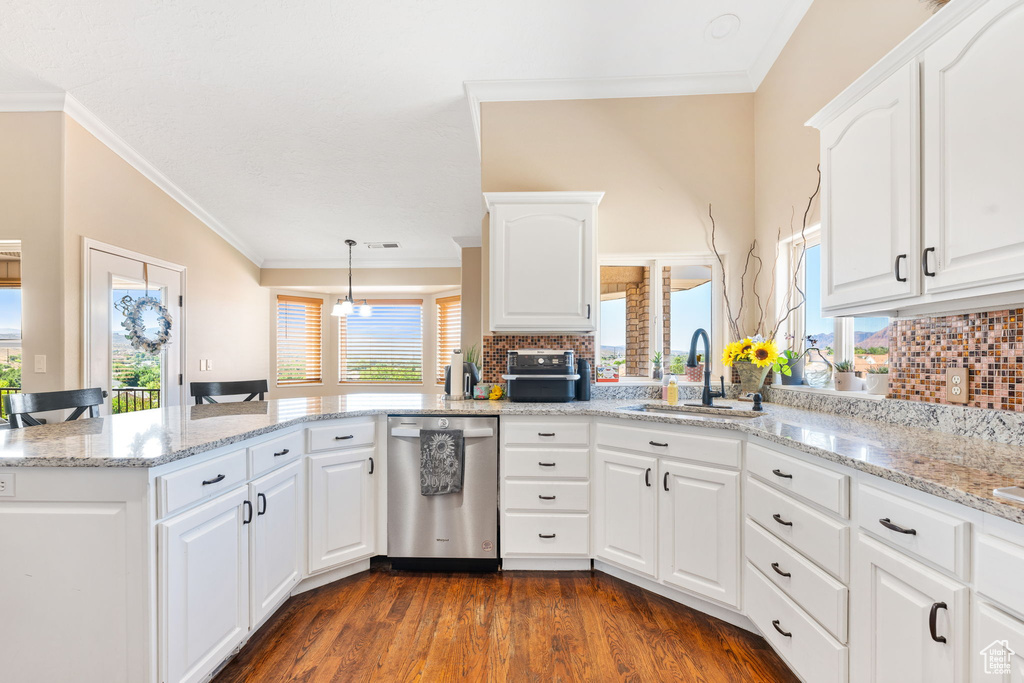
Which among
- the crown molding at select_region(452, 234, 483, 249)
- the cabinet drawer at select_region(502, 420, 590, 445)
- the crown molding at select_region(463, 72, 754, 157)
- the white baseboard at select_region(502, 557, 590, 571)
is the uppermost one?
the crown molding at select_region(463, 72, 754, 157)

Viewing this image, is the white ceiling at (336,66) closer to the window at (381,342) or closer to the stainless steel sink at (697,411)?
the stainless steel sink at (697,411)

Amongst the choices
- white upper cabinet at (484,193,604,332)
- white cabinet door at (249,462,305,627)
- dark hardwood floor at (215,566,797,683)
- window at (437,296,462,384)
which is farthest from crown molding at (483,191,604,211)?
window at (437,296,462,384)

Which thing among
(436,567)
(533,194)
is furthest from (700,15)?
(436,567)

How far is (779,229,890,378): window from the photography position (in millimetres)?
2137

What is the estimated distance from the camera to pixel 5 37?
2.68m

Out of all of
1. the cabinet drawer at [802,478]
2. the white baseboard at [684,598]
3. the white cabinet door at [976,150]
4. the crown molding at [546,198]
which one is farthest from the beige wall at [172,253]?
the white cabinet door at [976,150]

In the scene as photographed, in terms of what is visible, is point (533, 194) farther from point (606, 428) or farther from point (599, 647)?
point (599, 647)

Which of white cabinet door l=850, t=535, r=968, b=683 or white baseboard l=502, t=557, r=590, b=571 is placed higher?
white cabinet door l=850, t=535, r=968, b=683

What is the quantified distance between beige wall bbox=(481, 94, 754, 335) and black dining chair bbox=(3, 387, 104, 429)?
2.70 metres

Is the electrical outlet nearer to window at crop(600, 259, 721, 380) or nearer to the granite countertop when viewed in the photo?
the granite countertop

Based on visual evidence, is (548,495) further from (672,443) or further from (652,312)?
(652,312)

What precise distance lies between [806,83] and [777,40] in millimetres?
393

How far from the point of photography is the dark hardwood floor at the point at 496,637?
5.53 feet

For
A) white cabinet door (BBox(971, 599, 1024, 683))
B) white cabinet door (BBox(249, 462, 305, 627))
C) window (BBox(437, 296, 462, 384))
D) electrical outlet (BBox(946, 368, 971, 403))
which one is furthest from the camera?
window (BBox(437, 296, 462, 384))
